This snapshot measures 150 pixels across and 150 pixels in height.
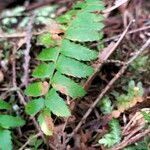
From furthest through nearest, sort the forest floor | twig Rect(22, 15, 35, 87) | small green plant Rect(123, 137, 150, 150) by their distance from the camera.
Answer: twig Rect(22, 15, 35, 87), the forest floor, small green plant Rect(123, 137, 150, 150)

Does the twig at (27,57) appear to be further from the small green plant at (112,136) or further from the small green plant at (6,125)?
the small green plant at (112,136)

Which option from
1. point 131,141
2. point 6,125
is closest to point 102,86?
point 131,141

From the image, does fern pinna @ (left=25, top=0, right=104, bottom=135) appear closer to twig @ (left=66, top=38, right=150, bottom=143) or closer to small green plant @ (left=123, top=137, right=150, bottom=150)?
twig @ (left=66, top=38, right=150, bottom=143)


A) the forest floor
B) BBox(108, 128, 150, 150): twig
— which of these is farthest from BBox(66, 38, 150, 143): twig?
BBox(108, 128, 150, 150): twig

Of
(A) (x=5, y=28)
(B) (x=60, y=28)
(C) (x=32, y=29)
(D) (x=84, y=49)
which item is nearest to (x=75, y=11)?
(B) (x=60, y=28)

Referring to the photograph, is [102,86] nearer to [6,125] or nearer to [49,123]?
[49,123]

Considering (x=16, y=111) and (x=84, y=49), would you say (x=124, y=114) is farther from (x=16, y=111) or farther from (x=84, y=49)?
(x=16, y=111)

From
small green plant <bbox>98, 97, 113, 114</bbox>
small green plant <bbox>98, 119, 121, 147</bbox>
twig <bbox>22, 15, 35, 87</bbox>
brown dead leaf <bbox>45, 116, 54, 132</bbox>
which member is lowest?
small green plant <bbox>98, 119, 121, 147</bbox>
